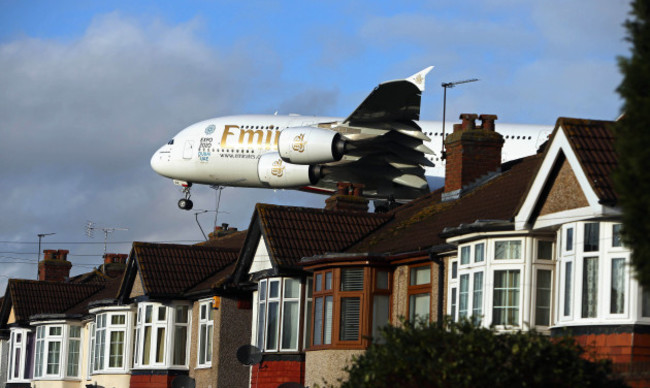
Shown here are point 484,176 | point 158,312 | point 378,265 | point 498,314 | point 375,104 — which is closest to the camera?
point 498,314

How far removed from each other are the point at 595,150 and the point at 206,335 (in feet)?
52.1

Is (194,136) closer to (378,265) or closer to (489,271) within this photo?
(378,265)

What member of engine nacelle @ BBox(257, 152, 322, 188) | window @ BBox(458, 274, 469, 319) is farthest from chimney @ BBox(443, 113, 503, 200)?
engine nacelle @ BBox(257, 152, 322, 188)

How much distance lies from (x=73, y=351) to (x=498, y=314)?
2476cm

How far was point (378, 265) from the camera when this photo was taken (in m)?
25.1

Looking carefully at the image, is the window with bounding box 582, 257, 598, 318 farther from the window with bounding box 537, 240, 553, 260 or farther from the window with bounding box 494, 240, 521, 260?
the window with bounding box 494, 240, 521, 260

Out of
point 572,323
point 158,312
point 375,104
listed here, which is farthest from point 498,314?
point 375,104

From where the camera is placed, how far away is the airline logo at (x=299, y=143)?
152 ft

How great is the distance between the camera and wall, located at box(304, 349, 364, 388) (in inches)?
979

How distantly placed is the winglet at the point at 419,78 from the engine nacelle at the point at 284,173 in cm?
492

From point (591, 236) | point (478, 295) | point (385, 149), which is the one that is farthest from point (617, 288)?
point (385, 149)

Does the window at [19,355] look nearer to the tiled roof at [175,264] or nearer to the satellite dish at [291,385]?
the tiled roof at [175,264]

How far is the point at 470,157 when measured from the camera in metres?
28.0

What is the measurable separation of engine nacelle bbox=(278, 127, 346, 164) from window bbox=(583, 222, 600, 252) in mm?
27513
